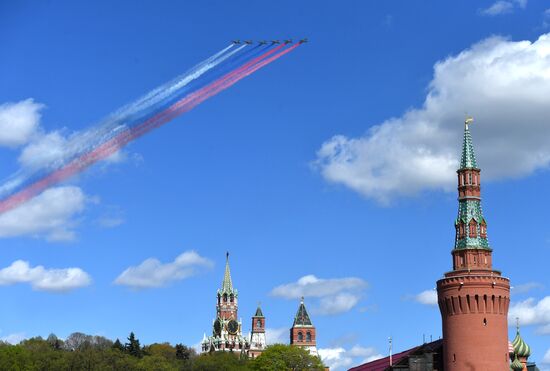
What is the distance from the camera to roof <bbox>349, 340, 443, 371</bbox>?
115 metres

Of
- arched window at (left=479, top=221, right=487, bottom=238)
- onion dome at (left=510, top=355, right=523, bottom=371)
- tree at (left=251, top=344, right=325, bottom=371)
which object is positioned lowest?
onion dome at (left=510, top=355, right=523, bottom=371)

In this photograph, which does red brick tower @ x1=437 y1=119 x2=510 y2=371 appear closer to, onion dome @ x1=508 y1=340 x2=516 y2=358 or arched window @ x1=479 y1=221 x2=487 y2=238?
arched window @ x1=479 y1=221 x2=487 y2=238

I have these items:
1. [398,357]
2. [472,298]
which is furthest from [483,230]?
[398,357]

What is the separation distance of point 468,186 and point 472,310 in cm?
1463

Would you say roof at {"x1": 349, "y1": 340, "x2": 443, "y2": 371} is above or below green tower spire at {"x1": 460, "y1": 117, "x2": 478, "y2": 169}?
below

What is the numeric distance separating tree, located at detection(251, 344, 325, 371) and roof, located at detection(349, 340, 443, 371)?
7207 millimetres

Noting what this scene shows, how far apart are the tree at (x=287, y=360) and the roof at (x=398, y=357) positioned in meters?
7.21

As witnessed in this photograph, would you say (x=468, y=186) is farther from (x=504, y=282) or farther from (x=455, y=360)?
(x=455, y=360)

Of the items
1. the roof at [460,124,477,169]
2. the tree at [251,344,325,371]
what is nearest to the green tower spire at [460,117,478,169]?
the roof at [460,124,477,169]

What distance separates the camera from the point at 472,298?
351ft

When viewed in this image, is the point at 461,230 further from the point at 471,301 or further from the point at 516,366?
the point at 516,366

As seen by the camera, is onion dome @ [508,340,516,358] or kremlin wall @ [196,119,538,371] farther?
onion dome @ [508,340,516,358]

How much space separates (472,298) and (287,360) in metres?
52.8

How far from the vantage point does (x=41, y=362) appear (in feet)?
604
